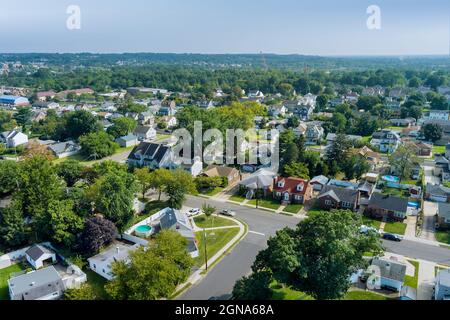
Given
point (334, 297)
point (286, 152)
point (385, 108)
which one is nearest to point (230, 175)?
point (286, 152)

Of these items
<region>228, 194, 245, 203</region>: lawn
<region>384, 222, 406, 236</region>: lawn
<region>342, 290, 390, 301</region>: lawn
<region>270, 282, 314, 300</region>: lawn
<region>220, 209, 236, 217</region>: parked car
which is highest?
<region>228, 194, 245, 203</region>: lawn

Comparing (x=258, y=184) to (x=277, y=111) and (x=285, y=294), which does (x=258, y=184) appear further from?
(x=277, y=111)

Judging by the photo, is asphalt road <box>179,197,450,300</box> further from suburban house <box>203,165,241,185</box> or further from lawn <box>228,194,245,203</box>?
suburban house <box>203,165,241,185</box>

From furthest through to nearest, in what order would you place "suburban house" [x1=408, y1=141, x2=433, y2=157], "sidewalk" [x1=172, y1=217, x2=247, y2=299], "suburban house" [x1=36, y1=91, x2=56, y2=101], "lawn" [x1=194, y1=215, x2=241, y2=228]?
"suburban house" [x1=36, y1=91, x2=56, y2=101], "suburban house" [x1=408, y1=141, x2=433, y2=157], "lawn" [x1=194, y1=215, x2=241, y2=228], "sidewalk" [x1=172, y1=217, x2=247, y2=299]

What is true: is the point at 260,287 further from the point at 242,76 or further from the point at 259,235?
the point at 242,76

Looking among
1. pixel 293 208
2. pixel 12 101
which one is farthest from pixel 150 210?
pixel 12 101

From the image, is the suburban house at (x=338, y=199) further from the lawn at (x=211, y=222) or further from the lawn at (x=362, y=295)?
the lawn at (x=362, y=295)

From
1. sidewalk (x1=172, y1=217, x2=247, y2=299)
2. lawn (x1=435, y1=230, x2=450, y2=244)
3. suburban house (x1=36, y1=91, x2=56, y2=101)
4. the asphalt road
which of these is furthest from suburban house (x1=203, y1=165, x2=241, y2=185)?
suburban house (x1=36, y1=91, x2=56, y2=101)
